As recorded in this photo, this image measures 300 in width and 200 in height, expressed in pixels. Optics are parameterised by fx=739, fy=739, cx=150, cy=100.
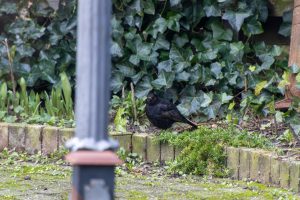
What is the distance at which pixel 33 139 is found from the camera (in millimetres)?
5164

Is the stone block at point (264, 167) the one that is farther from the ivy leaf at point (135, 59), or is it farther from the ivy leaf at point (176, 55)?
the ivy leaf at point (135, 59)

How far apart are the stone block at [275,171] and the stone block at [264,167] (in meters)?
0.03

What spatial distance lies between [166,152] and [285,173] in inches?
42.7

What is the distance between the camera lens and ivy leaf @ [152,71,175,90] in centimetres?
576

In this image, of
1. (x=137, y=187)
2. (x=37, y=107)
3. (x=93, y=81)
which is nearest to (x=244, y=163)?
(x=137, y=187)

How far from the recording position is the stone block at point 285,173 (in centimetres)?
388

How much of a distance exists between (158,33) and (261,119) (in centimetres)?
126

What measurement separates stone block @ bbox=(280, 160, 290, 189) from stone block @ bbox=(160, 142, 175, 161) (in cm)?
99

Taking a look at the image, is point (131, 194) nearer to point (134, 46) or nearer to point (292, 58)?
point (292, 58)

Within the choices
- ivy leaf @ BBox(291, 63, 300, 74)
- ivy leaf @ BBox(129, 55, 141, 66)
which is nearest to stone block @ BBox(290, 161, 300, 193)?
ivy leaf @ BBox(291, 63, 300, 74)

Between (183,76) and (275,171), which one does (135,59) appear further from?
(275,171)

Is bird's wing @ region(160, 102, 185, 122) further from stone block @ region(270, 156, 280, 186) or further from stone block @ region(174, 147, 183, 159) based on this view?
stone block @ region(270, 156, 280, 186)

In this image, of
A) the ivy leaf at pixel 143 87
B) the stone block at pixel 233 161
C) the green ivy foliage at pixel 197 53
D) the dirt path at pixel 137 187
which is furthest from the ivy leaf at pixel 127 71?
the stone block at pixel 233 161

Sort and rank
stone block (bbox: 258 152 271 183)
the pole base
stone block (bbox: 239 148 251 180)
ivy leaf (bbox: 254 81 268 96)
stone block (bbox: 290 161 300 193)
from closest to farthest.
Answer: the pole base < stone block (bbox: 290 161 300 193) < stone block (bbox: 258 152 271 183) < stone block (bbox: 239 148 251 180) < ivy leaf (bbox: 254 81 268 96)
